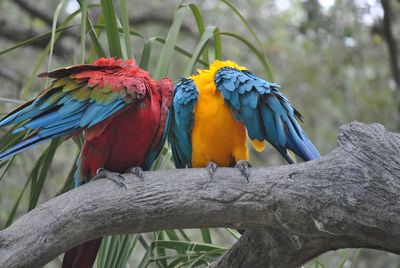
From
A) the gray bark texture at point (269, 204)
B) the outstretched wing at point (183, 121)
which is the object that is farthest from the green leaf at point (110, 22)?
the gray bark texture at point (269, 204)

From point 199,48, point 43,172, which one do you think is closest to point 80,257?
point 43,172

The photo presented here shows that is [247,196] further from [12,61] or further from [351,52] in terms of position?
[12,61]

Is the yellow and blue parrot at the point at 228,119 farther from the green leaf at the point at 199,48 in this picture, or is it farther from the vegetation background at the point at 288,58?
Answer: the vegetation background at the point at 288,58

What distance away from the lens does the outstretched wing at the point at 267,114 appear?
2057 millimetres

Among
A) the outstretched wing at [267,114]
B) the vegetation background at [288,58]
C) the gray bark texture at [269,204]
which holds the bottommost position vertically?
the gray bark texture at [269,204]

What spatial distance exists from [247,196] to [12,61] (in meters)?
3.65

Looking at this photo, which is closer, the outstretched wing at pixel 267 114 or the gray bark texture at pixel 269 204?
the gray bark texture at pixel 269 204

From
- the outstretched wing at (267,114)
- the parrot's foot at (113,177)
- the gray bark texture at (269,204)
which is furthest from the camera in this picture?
the outstretched wing at (267,114)

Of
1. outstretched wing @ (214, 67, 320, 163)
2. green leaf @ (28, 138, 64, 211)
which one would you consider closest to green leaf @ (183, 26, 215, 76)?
outstretched wing @ (214, 67, 320, 163)

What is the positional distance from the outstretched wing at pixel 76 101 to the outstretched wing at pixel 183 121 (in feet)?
0.59

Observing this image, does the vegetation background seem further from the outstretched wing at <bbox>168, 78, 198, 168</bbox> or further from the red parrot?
the red parrot

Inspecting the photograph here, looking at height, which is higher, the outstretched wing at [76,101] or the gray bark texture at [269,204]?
the outstretched wing at [76,101]

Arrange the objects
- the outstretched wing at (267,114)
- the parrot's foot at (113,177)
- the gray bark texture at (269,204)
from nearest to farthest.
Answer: the gray bark texture at (269,204), the parrot's foot at (113,177), the outstretched wing at (267,114)

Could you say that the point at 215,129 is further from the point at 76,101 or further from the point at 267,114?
the point at 76,101
